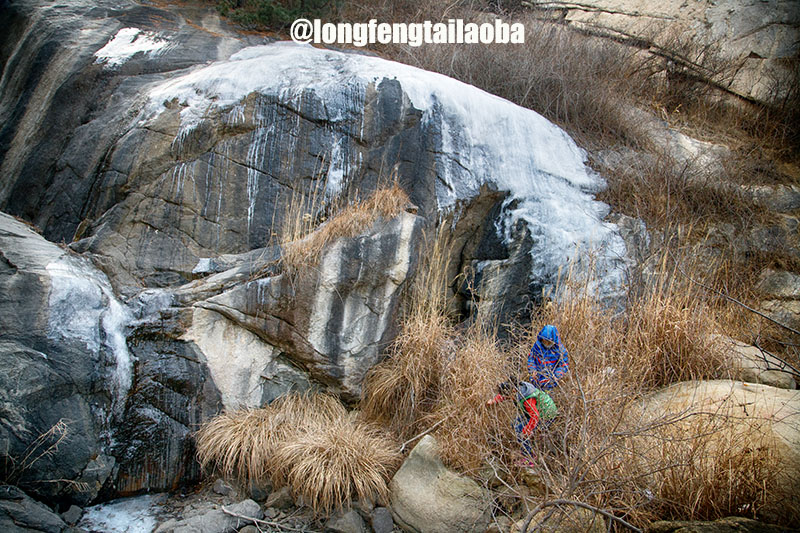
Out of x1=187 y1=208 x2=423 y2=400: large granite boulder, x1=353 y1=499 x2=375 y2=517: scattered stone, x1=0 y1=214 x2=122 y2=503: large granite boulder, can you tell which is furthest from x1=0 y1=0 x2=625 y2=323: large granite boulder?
x1=353 y1=499 x2=375 y2=517: scattered stone

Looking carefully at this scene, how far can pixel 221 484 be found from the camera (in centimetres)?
407

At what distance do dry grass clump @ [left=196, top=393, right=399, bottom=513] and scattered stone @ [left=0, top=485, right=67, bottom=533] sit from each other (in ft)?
3.30

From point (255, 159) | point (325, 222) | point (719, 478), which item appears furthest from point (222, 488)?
point (719, 478)

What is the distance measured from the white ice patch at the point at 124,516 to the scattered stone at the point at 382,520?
1.56 metres

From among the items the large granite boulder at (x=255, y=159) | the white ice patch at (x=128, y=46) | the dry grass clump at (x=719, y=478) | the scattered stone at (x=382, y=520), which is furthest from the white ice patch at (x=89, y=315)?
the dry grass clump at (x=719, y=478)

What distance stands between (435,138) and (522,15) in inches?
220

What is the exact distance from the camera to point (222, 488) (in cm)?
405

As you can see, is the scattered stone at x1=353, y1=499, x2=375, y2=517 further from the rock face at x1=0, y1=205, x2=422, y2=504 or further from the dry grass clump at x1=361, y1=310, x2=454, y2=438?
the rock face at x1=0, y1=205, x2=422, y2=504

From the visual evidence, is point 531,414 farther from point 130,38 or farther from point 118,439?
point 130,38

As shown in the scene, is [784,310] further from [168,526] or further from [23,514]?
[23,514]

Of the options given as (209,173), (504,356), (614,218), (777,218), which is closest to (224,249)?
(209,173)

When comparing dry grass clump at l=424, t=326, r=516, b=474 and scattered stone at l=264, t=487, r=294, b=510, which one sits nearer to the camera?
dry grass clump at l=424, t=326, r=516, b=474

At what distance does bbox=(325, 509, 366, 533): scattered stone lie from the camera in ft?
12.2

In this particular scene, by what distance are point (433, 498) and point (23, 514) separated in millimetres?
2637
